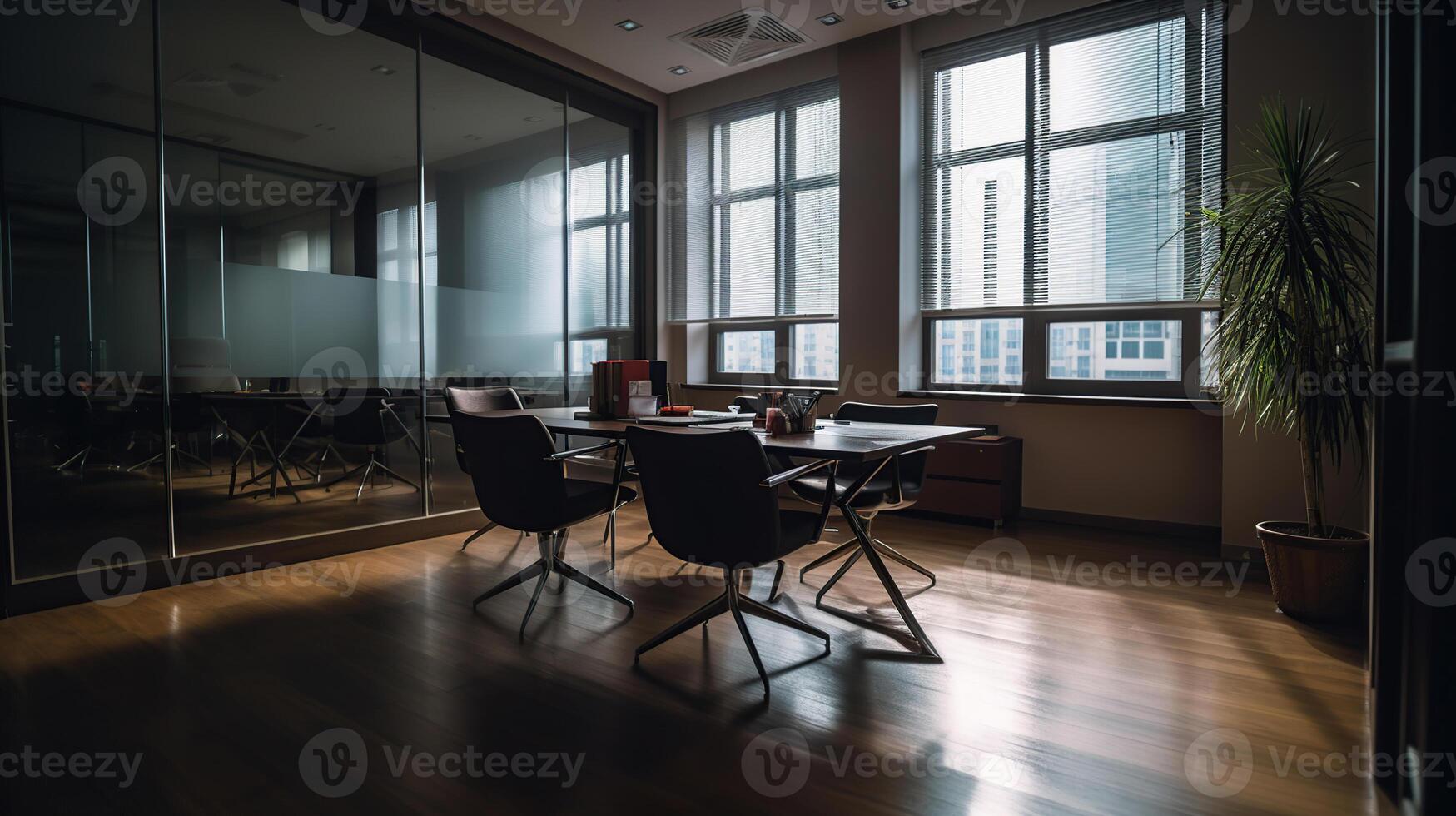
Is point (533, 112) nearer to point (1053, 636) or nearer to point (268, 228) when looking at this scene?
point (268, 228)

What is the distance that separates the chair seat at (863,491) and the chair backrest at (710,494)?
0.75 meters

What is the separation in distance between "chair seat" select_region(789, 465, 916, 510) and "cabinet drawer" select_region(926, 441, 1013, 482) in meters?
1.28

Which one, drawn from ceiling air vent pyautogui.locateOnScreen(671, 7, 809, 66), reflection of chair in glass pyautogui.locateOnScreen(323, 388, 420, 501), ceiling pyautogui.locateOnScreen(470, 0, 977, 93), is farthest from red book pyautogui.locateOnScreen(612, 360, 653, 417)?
ceiling pyautogui.locateOnScreen(470, 0, 977, 93)

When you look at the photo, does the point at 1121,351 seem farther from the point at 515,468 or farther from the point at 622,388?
the point at 515,468

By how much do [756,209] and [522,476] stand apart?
13.0 feet

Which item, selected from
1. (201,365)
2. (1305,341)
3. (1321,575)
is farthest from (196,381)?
(1321,575)

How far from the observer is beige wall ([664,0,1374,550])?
12.3 feet

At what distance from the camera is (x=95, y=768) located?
1968 mm

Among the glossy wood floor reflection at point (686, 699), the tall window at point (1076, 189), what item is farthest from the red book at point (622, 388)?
the tall window at point (1076, 189)

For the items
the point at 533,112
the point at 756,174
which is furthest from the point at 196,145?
the point at 756,174

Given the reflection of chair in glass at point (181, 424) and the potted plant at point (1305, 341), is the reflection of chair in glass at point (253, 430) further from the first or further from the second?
the potted plant at point (1305, 341)

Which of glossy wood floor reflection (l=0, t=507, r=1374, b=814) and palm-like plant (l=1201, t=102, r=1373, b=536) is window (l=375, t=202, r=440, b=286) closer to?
glossy wood floor reflection (l=0, t=507, r=1374, b=814)

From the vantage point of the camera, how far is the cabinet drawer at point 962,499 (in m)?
4.72

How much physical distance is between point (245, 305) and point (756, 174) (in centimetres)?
388
